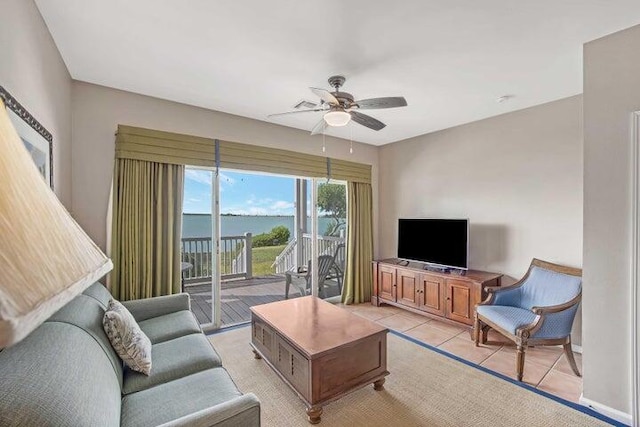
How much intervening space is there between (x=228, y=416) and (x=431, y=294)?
9.87 feet

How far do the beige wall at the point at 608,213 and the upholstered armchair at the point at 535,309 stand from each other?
37cm

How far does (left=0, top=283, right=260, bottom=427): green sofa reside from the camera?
968mm

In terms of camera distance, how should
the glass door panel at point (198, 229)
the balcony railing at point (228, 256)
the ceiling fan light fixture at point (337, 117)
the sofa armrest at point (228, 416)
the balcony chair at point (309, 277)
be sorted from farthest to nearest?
the balcony railing at point (228, 256) < the balcony chair at point (309, 277) < the glass door panel at point (198, 229) < the ceiling fan light fixture at point (337, 117) < the sofa armrest at point (228, 416)

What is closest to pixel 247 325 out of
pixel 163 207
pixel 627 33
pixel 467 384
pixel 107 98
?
pixel 163 207

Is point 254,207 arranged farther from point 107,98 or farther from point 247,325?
point 107,98

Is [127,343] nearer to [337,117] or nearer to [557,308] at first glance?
[337,117]

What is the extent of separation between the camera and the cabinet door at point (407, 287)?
3.87 metres

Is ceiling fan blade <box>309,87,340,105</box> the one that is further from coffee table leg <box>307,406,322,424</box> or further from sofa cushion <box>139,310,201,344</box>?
coffee table leg <box>307,406,322,424</box>

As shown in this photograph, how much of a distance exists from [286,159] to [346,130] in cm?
93

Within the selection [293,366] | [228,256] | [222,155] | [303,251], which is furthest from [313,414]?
[228,256]

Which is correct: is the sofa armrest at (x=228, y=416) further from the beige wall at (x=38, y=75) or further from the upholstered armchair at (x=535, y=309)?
the upholstered armchair at (x=535, y=309)

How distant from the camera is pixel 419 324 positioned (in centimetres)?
368

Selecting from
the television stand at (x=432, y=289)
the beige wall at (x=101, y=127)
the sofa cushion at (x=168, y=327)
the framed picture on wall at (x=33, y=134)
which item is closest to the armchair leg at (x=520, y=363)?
the television stand at (x=432, y=289)

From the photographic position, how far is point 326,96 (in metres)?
2.12
